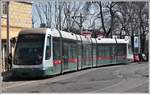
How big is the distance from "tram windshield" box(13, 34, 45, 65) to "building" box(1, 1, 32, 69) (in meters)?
7.24

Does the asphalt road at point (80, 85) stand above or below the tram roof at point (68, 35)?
below

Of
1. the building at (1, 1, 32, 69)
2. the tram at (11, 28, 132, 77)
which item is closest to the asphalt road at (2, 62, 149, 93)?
the tram at (11, 28, 132, 77)

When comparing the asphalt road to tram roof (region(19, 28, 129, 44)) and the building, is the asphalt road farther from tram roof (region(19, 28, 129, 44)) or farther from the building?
the building

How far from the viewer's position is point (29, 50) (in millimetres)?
26703

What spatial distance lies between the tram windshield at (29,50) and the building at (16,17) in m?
7.24

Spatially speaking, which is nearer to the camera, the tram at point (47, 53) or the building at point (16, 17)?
the tram at point (47, 53)

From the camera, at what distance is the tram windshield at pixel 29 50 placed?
26688mm

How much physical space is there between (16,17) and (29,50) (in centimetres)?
1001

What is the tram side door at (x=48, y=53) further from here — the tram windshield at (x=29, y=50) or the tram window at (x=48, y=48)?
the tram windshield at (x=29, y=50)

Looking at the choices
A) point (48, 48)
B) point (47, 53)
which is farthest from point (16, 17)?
point (47, 53)

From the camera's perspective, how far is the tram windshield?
26.7 meters

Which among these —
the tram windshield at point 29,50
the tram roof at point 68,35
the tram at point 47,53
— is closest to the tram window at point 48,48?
the tram at point 47,53

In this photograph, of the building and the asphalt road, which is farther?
the building

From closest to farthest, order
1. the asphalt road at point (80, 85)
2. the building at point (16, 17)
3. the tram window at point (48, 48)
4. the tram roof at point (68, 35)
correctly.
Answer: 1. the asphalt road at point (80, 85)
2. the tram window at point (48, 48)
3. the tram roof at point (68, 35)
4. the building at point (16, 17)
